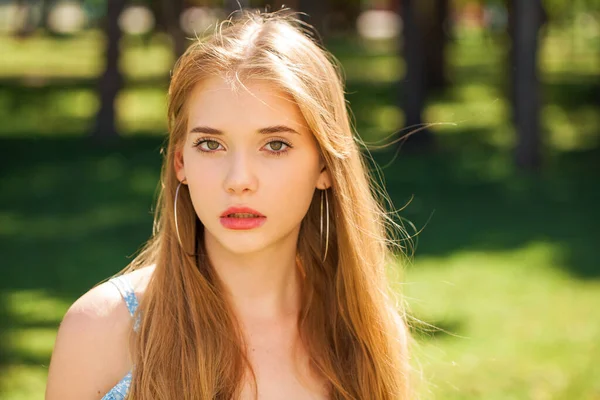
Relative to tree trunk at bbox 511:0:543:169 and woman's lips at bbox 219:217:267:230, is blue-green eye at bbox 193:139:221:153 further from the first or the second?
tree trunk at bbox 511:0:543:169

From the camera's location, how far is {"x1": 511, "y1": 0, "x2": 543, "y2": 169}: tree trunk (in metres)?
10.9

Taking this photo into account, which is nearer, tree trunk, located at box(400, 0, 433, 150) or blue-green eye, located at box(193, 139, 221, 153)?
→ blue-green eye, located at box(193, 139, 221, 153)

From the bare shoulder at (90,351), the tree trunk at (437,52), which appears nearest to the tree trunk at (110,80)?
the tree trunk at (437,52)

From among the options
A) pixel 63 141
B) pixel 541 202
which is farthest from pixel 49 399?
pixel 63 141

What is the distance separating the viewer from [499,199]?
1002cm

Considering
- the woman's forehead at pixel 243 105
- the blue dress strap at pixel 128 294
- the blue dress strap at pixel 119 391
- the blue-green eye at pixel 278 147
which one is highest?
the woman's forehead at pixel 243 105

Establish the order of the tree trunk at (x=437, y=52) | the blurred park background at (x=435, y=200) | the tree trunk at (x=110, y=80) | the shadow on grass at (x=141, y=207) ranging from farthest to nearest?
the tree trunk at (x=437, y=52)
the tree trunk at (x=110, y=80)
the shadow on grass at (x=141, y=207)
the blurred park background at (x=435, y=200)

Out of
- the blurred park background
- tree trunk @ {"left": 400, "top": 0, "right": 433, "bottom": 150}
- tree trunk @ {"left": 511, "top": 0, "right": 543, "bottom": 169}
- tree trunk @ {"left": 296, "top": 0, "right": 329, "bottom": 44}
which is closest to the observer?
the blurred park background

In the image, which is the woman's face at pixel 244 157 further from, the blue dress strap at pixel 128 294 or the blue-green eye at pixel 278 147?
the blue dress strap at pixel 128 294

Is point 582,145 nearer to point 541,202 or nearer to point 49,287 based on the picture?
point 541,202

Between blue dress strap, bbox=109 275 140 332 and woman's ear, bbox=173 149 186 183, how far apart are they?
290 mm

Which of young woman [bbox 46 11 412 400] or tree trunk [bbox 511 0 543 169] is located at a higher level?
young woman [bbox 46 11 412 400]

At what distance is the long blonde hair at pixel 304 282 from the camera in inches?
95.5

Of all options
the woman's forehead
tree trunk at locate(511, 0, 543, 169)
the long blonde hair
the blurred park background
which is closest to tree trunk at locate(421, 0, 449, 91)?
the blurred park background
